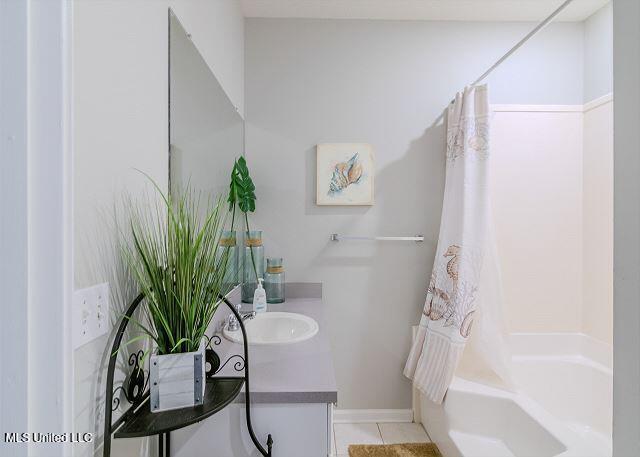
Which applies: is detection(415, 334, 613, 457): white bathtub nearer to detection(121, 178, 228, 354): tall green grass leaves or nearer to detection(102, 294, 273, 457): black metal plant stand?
detection(102, 294, 273, 457): black metal plant stand

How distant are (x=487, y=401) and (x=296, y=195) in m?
1.56

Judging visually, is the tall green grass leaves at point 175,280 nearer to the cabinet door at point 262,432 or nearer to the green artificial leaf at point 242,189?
the cabinet door at point 262,432

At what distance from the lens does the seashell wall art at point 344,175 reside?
2.22 metres

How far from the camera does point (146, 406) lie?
0.81 metres

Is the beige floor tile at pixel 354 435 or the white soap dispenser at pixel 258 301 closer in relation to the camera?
the white soap dispenser at pixel 258 301

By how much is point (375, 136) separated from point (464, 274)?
102 centimetres

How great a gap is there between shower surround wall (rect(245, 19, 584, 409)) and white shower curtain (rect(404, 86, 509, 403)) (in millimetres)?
244

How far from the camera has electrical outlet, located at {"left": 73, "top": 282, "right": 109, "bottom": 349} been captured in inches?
25.1

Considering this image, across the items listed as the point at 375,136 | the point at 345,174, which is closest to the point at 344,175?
the point at 345,174

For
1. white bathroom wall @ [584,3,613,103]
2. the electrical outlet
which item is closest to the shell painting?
white bathroom wall @ [584,3,613,103]

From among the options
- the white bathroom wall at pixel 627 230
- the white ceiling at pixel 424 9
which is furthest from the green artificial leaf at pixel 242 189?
the white bathroom wall at pixel 627 230

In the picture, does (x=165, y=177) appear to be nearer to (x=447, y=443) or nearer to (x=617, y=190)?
(x=617, y=190)

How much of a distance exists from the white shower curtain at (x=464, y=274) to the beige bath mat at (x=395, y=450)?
0.31 meters

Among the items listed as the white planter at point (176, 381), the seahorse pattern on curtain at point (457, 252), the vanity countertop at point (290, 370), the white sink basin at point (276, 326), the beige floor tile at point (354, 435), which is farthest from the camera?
the beige floor tile at point (354, 435)
